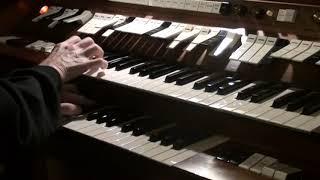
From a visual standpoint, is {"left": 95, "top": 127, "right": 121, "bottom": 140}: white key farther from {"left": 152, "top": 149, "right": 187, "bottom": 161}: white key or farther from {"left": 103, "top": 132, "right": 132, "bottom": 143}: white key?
{"left": 152, "top": 149, "right": 187, "bottom": 161}: white key

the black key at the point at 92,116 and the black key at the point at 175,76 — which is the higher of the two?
the black key at the point at 175,76

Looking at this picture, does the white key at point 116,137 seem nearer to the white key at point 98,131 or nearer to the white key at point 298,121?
the white key at point 98,131

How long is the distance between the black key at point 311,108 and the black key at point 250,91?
0.20 meters

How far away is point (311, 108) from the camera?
4.32ft

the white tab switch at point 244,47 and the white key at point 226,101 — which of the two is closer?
the white key at point 226,101

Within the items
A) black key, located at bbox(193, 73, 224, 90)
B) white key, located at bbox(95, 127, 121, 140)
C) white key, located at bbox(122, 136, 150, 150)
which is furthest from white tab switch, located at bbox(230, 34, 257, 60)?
white key, located at bbox(95, 127, 121, 140)

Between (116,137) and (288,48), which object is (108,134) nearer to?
(116,137)

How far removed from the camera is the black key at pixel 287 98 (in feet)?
4.51

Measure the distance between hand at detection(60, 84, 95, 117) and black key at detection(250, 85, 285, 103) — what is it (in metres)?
0.86

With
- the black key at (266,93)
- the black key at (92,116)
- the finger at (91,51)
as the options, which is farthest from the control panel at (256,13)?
the black key at (92,116)

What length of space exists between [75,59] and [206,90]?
1.88ft

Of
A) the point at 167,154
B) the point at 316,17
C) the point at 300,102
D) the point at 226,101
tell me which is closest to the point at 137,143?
the point at 167,154

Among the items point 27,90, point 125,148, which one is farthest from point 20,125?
point 125,148

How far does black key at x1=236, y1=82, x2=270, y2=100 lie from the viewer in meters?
1.46
